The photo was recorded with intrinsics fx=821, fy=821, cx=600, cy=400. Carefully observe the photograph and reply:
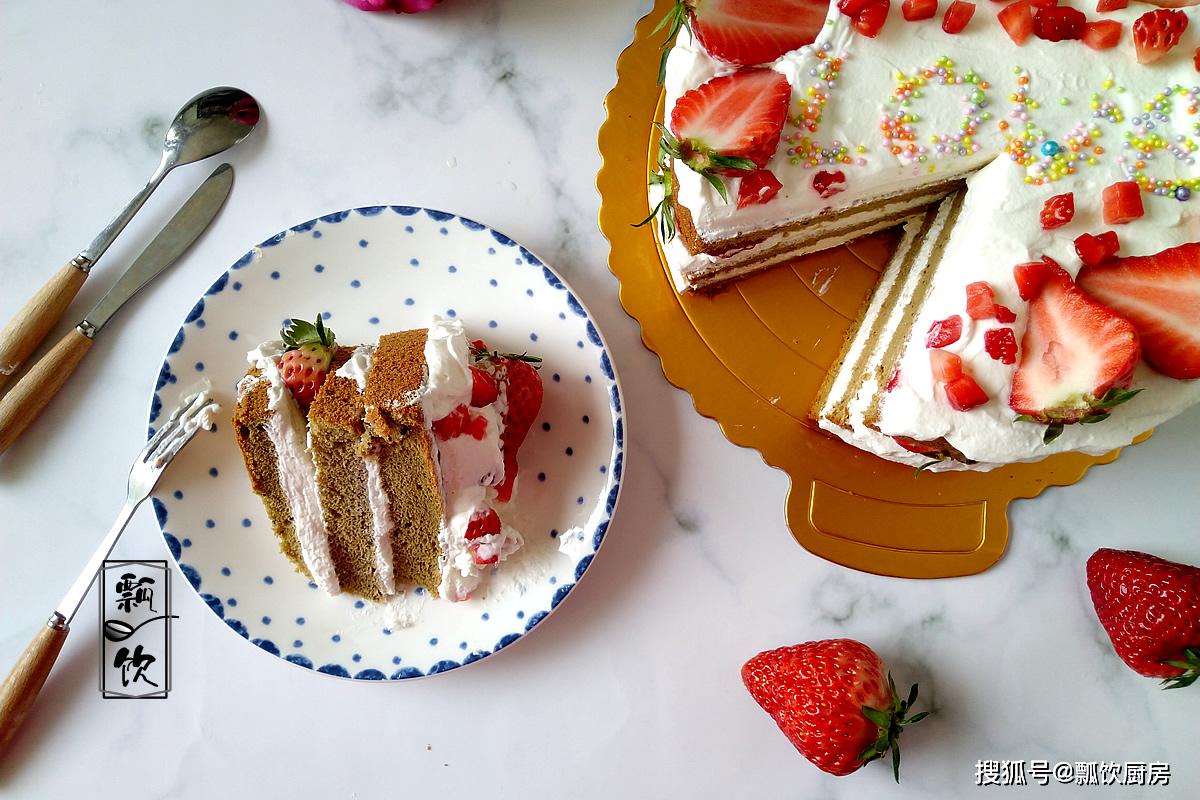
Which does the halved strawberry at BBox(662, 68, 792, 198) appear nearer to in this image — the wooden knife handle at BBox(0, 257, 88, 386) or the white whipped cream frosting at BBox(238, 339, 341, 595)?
the white whipped cream frosting at BBox(238, 339, 341, 595)

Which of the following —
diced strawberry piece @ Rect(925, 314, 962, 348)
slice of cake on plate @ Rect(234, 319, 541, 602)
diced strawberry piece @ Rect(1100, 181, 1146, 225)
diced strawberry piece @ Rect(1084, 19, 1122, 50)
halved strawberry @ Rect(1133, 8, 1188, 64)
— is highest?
diced strawberry piece @ Rect(1084, 19, 1122, 50)

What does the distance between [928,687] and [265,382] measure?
187 centimetres

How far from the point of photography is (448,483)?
77.1 inches

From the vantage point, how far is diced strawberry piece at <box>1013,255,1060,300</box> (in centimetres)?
173

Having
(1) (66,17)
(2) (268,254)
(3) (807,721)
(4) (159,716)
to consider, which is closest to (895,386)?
(3) (807,721)

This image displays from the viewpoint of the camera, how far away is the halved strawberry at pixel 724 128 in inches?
67.7

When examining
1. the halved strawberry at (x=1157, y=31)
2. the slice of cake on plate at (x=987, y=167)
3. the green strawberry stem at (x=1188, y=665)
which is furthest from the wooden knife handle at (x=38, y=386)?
the green strawberry stem at (x=1188, y=665)

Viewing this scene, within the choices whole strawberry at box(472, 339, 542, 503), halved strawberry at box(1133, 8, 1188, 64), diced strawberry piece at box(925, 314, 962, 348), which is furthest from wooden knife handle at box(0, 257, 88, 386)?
halved strawberry at box(1133, 8, 1188, 64)

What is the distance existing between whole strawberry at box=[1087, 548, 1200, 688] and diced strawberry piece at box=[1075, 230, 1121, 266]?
811mm

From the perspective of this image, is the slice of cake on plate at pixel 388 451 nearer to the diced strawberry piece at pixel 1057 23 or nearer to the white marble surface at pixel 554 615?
the white marble surface at pixel 554 615

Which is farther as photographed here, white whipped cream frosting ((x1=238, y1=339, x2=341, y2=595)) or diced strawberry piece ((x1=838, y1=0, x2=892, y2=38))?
white whipped cream frosting ((x1=238, y1=339, x2=341, y2=595))

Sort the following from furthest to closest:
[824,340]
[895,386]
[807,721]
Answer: [824,340]
[807,721]
[895,386]

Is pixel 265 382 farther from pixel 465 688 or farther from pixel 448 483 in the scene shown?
pixel 465 688

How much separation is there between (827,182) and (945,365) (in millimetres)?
470
